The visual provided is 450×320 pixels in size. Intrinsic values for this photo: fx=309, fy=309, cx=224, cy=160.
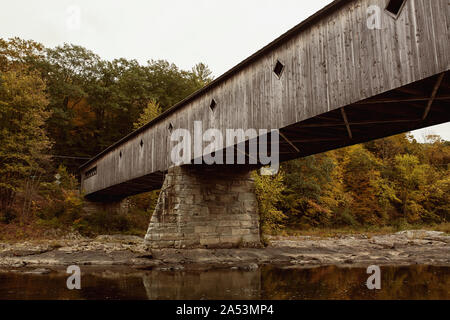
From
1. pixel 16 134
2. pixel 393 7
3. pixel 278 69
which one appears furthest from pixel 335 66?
pixel 16 134

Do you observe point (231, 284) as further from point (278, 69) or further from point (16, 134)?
point (16, 134)

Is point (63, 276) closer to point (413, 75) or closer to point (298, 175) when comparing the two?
point (413, 75)

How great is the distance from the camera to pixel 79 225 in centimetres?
1927

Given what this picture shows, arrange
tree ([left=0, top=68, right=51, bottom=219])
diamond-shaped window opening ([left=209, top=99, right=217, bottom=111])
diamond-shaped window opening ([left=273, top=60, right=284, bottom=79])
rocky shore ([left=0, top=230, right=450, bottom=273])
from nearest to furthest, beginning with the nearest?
diamond-shaped window opening ([left=273, top=60, right=284, bottom=79]) → rocky shore ([left=0, top=230, right=450, bottom=273]) → diamond-shaped window opening ([left=209, top=99, right=217, bottom=111]) → tree ([left=0, top=68, right=51, bottom=219])

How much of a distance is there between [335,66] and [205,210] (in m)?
7.25

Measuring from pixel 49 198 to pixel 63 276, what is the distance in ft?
49.3

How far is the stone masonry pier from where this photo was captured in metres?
11.1

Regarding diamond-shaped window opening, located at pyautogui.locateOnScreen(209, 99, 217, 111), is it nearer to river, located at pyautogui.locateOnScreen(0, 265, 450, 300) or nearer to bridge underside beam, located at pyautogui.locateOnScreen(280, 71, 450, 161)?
bridge underside beam, located at pyautogui.locateOnScreen(280, 71, 450, 161)

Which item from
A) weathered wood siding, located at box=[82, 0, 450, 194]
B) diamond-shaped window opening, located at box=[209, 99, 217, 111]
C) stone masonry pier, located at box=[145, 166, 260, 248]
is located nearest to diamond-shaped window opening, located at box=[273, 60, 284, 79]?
weathered wood siding, located at box=[82, 0, 450, 194]

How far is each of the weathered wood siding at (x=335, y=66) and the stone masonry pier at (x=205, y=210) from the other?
2.50m

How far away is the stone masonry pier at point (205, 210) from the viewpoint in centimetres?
1106

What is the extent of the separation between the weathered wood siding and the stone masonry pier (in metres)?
2.50

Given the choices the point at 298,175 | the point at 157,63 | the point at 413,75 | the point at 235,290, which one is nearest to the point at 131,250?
the point at 235,290

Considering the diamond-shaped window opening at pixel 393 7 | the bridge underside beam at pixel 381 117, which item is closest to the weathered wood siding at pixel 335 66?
the diamond-shaped window opening at pixel 393 7
